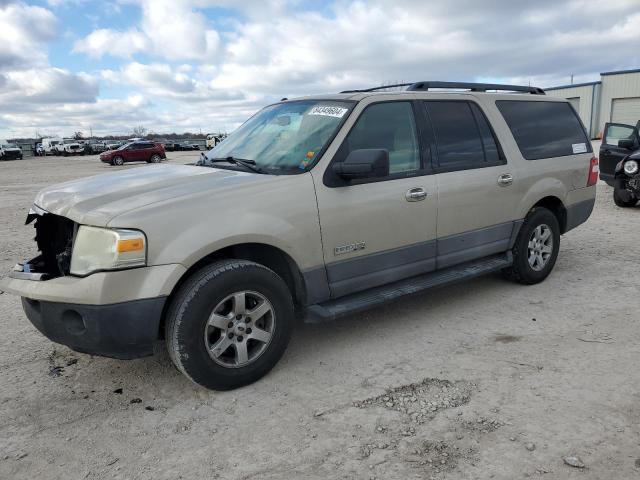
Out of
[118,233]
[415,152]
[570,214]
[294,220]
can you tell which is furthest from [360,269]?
[570,214]

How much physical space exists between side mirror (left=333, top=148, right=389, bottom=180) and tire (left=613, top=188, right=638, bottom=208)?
7.64m

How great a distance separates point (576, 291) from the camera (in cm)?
506

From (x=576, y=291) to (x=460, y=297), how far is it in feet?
3.78

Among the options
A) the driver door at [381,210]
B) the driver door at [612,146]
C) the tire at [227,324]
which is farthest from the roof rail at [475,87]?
the driver door at [612,146]

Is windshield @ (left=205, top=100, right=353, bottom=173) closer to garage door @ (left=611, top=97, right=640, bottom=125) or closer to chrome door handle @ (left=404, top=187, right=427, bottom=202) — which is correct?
chrome door handle @ (left=404, top=187, right=427, bottom=202)

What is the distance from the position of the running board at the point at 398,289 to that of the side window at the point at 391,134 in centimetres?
90

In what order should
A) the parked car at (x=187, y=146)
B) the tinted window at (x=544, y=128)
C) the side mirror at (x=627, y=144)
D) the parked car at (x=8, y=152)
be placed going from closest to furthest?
the tinted window at (x=544, y=128) → the side mirror at (x=627, y=144) → the parked car at (x=8, y=152) → the parked car at (x=187, y=146)

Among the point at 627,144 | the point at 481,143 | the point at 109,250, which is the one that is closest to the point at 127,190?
the point at 109,250

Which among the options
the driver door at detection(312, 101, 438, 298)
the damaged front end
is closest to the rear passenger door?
the driver door at detection(312, 101, 438, 298)

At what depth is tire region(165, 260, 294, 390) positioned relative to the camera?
305cm

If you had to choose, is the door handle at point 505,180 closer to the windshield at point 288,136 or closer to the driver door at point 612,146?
the windshield at point 288,136

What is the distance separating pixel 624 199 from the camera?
9453 mm

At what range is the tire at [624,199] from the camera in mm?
9329

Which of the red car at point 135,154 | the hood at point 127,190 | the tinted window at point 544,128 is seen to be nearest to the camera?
the hood at point 127,190
